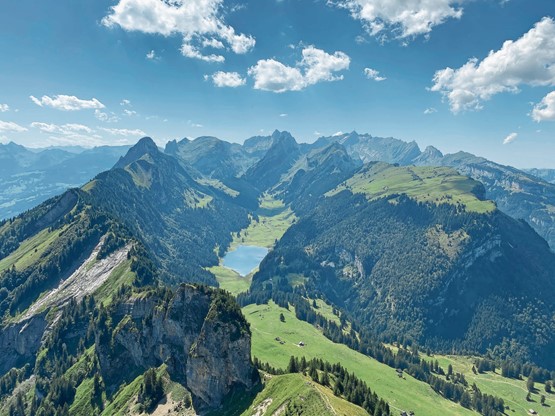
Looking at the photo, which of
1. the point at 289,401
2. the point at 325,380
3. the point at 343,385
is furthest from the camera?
the point at 325,380

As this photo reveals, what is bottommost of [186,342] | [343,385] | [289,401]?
[186,342]

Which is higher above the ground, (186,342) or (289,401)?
(289,401)

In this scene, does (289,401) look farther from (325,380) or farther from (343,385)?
(343,385)

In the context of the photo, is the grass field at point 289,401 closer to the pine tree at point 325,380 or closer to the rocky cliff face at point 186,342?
the pine tree at point 325,380

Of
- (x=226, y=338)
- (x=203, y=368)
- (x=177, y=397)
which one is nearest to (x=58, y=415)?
(x=177, y=397)

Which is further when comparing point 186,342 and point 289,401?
point 186,342

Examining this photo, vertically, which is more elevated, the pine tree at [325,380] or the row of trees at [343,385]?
the pine tree at [325,380]

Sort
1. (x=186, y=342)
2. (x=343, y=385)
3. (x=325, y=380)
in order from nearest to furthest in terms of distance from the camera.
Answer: (x=343, y=385) → (x=325, y=380) → (x=186, y=342)

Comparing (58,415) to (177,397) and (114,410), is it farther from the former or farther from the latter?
(177,397)

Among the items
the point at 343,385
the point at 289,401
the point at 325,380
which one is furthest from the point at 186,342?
the point at 343,385

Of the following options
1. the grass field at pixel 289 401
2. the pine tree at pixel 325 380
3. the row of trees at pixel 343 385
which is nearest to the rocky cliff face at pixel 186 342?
the grass field at pixel 289 401
